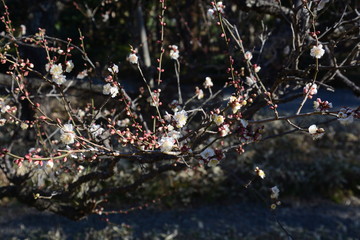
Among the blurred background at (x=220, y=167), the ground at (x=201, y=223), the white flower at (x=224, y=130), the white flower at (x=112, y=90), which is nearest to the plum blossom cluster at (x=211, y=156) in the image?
the white flower at (x=224, y=130)

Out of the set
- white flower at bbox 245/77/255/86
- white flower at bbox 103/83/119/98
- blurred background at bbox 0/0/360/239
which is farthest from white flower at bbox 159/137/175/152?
blurred background at bbox 0/0/360/239

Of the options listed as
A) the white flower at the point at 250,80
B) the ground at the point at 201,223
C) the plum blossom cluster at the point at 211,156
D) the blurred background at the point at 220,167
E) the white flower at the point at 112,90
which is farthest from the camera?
the blurred background at the point at 220,167

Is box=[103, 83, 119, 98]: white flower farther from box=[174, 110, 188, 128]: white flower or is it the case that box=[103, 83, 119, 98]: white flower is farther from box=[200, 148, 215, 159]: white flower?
box=[200, 148, 215, 159]: white flower

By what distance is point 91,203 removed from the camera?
11.3 ft

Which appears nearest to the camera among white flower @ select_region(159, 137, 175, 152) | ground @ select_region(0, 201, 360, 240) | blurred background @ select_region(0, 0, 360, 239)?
white flower @ select_region(159, 137, 175, 152)

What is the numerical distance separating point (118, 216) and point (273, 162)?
8.43ft

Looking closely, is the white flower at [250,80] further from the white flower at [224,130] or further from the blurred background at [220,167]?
the blurred background at [220,167]

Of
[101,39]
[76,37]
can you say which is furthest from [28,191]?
[101,39]

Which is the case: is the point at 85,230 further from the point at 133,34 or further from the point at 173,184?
the point at 133,34

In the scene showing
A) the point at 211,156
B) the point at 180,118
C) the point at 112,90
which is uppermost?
the point at 112,90

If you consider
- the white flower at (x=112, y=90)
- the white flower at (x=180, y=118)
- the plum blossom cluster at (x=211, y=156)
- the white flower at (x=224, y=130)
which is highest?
the white flower at (x=112, y=90)

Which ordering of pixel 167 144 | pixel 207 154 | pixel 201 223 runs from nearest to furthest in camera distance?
pixel 167 144, pixel 207 154, pixel 201 223

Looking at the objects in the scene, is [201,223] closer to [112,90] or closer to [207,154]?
[112,90]

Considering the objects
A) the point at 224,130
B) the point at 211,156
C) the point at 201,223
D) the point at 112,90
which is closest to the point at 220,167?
the point at 201,223
